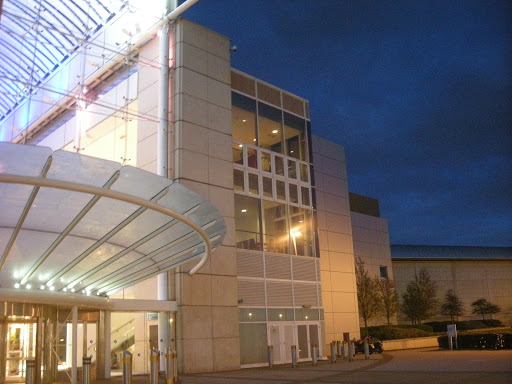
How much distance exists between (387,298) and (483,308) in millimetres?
18935

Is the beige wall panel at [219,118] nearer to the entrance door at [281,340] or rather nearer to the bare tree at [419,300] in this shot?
the entrance door at [281,340]

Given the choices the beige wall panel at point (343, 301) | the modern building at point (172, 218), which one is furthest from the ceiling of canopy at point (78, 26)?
the beige wall panel at point (343, 301)

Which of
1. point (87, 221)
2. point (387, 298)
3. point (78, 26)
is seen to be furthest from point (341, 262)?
point (87, 221)

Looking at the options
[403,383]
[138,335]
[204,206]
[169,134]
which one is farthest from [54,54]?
[403,383]

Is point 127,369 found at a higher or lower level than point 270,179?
lower

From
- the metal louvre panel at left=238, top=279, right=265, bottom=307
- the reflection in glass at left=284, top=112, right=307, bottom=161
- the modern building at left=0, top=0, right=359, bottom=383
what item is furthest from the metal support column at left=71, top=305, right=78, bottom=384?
the reflection in glass at left=284, top=112, right=307, bottom=161

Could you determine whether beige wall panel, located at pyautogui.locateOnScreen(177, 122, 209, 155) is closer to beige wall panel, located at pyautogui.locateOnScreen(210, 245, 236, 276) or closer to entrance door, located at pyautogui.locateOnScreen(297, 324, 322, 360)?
beige wall panel, located at pyautogui.locateOnScreen(210, 245, 236, 276)

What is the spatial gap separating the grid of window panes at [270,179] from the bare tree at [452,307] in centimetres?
2970

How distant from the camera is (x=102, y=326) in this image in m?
18.7

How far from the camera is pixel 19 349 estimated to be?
15227 millimetres

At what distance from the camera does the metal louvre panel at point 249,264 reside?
937 inches

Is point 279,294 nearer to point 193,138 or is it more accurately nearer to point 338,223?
point 193,138

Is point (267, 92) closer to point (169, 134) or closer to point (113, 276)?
point (169, 134)

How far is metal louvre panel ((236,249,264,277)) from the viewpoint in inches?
937
